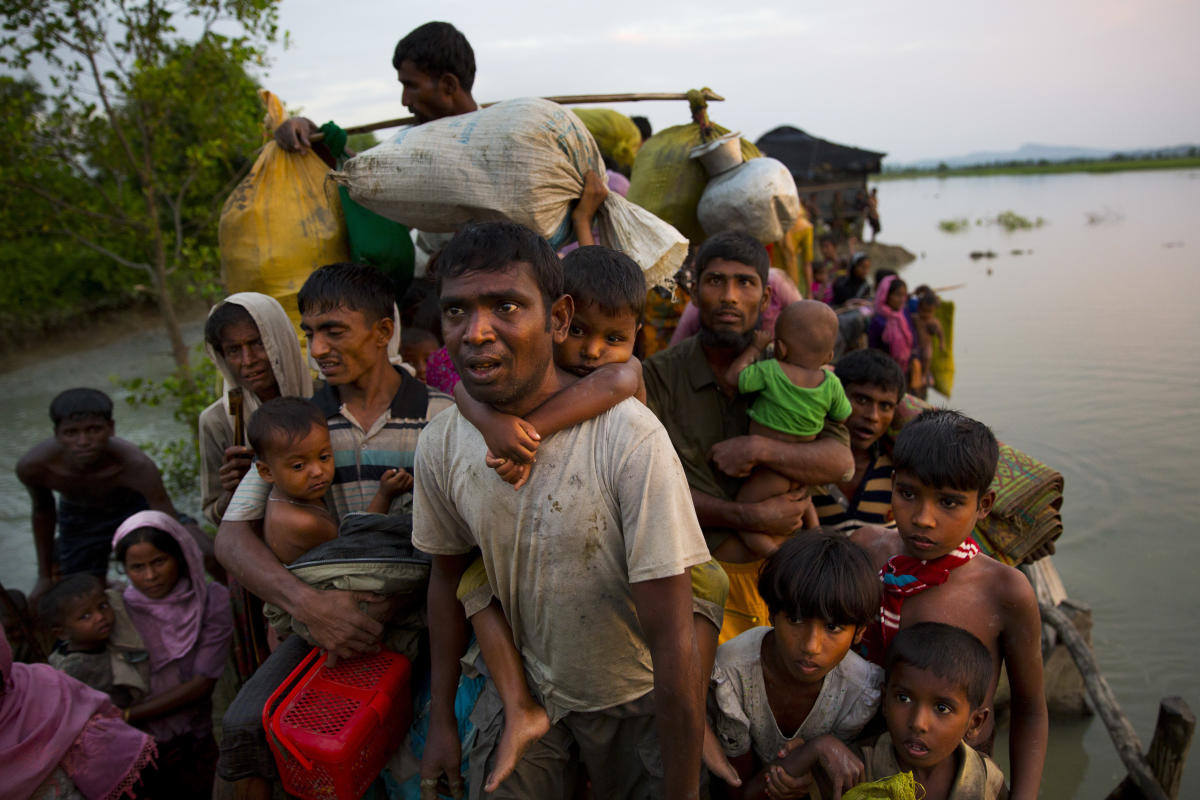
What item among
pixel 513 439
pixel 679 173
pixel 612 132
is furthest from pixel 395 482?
pixel 612 132

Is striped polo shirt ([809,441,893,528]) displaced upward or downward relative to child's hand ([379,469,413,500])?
downward

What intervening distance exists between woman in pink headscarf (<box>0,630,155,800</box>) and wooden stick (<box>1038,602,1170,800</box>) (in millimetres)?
4129

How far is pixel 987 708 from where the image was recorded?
181 centimetres

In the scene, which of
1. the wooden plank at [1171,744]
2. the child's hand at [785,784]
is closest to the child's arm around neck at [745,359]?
the child's hand at [785,784]

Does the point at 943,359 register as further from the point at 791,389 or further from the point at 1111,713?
the point at 791,389

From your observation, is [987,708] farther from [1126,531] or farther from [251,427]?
[1126,531]

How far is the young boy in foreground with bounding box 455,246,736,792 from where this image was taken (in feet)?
4.88

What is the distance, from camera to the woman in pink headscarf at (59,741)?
2346mm

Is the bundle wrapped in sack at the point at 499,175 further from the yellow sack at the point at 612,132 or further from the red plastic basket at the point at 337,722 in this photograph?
the yellow sack at the point at 612,132

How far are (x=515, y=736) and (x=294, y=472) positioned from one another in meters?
1.07

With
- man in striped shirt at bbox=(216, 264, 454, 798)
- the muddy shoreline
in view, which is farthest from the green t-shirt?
the muddy shoreline

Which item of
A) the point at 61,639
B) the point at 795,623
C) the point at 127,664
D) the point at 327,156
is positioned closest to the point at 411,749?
the point at 795,623

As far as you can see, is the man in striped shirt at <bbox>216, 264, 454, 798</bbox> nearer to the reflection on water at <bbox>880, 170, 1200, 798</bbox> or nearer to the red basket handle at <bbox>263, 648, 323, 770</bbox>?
the red basket handle at <bbox>263, 648, 323, 770</bbox>

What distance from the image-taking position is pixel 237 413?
266cm
